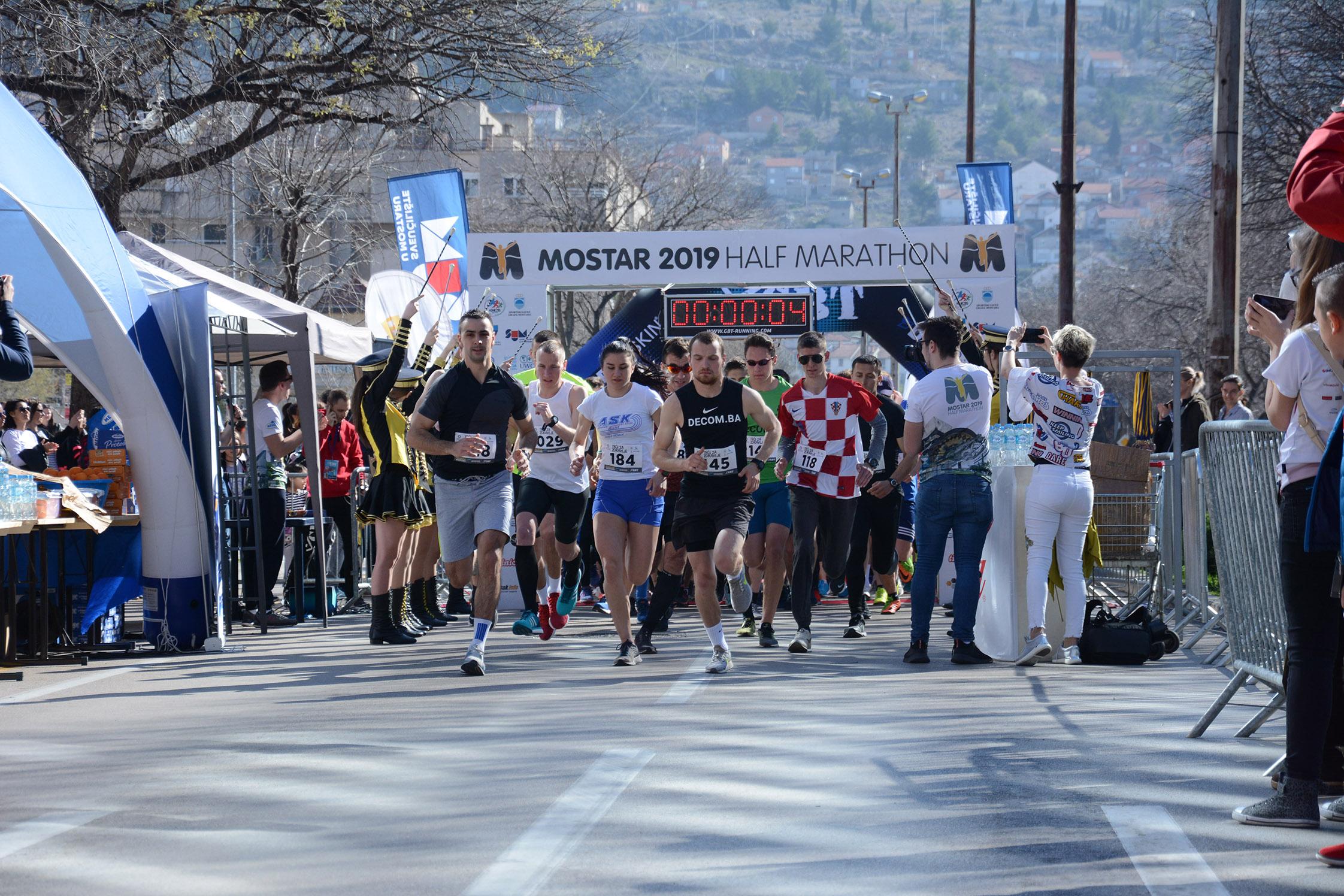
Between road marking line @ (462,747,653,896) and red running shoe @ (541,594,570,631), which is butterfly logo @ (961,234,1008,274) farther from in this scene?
road marking line @ (462,747,653,896)

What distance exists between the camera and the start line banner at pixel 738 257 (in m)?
21.4

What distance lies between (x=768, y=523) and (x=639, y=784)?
19.4 ft

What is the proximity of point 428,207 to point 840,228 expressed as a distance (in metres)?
6.00

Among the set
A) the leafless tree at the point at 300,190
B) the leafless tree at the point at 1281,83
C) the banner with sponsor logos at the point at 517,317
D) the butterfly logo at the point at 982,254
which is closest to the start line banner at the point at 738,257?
the butterfly logo at the point at 982,254

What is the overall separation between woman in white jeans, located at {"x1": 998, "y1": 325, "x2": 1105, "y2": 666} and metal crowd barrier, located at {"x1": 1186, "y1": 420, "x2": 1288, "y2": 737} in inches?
107

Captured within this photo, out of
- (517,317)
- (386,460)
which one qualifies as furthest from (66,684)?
(517,317)

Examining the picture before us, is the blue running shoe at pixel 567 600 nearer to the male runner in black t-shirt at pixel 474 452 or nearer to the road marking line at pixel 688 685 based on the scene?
the road marking line at pixel 688 685

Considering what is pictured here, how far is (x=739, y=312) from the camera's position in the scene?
2272cm

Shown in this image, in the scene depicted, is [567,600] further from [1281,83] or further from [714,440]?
[1281,83]

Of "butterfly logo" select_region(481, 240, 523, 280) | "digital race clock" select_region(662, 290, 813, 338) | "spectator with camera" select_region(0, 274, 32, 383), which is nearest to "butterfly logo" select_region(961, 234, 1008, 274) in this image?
"digital race clock" select_region(662, 290, 813, 338)

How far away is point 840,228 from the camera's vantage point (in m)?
20.9

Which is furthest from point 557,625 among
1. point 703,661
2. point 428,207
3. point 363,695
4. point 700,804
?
point 428,207

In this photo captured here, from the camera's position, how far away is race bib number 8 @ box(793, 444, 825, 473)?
37.9 feet

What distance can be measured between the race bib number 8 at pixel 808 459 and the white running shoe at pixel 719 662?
1694 millimetres
